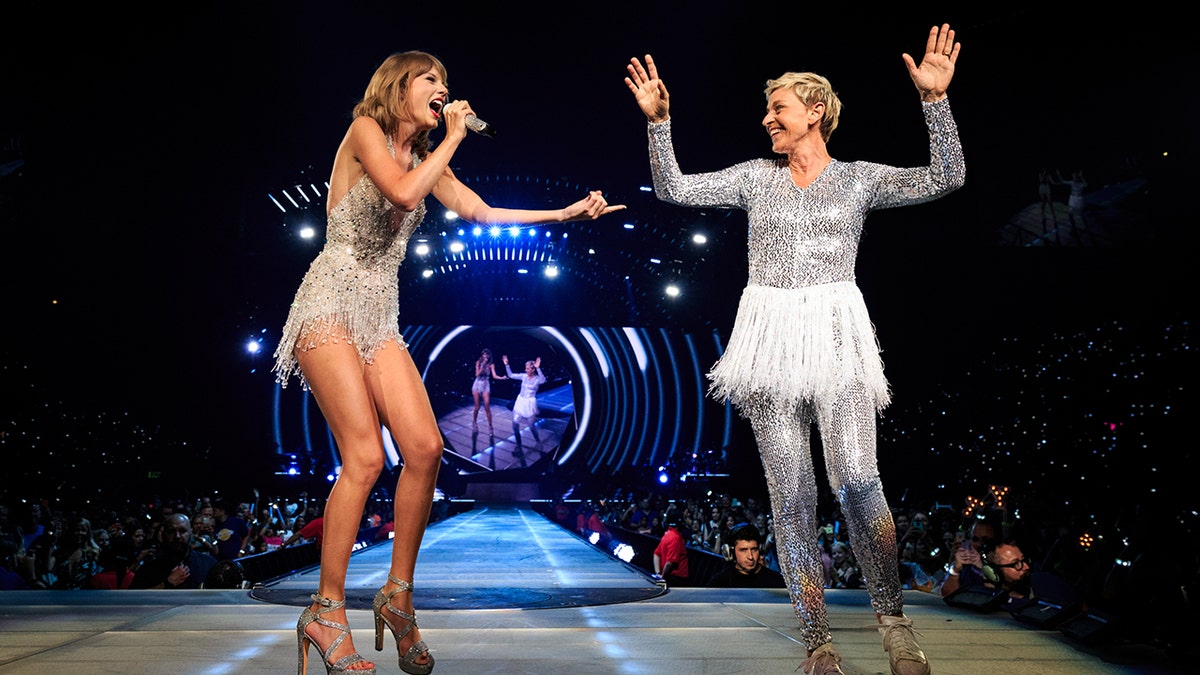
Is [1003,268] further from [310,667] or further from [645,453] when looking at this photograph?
[645,453]

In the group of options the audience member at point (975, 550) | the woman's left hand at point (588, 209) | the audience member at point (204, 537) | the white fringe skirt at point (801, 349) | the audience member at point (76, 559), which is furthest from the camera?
the audience member at point (204, 537)

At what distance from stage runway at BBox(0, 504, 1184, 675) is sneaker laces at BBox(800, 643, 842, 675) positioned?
0.17ft

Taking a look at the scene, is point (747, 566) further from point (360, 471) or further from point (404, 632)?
point (360, 471)

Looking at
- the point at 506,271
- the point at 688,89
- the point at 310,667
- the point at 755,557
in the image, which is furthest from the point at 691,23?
the point at 506,271

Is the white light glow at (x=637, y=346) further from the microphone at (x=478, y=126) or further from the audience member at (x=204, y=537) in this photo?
the microphone at (x=478, y=126)

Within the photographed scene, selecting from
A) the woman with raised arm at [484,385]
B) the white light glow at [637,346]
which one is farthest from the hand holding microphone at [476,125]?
the woman with raised arm at [484,385]

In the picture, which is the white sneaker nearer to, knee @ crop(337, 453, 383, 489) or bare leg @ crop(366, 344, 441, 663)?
Answer: bare leg @ crop(366, 344, 441, 663)

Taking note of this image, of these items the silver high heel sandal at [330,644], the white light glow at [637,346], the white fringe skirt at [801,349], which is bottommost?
the silver high heel sandal at [330,644]

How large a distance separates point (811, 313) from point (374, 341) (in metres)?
1.25

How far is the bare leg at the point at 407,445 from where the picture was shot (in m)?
2.45

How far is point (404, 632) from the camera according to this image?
234 cm

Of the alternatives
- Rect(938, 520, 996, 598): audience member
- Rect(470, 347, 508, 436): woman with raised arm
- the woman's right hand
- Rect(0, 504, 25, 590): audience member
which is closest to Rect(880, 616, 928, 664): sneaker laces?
the woman's right hand

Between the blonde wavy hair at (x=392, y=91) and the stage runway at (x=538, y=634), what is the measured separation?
152 cm

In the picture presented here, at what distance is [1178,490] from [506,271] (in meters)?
13.7
